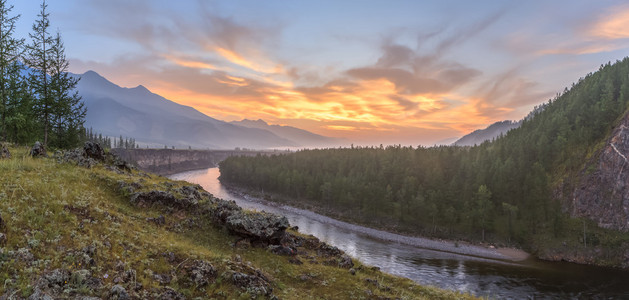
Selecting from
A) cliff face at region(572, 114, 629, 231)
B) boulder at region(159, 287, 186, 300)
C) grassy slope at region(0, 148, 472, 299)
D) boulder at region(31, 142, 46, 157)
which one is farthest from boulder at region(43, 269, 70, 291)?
cliff face at region(572, 114, 629, 231)

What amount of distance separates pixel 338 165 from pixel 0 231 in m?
156

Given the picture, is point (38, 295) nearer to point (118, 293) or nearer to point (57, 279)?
point (57, 279)

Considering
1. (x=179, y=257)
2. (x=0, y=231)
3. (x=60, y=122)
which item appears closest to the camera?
(x=0, y=231)

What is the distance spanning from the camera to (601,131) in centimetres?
10512

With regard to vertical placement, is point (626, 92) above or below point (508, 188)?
above

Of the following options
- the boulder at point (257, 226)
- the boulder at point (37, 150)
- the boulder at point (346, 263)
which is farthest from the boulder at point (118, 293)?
the boulder at point (37, 150)

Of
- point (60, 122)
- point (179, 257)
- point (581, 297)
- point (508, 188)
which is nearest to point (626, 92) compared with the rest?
point (508, 188)

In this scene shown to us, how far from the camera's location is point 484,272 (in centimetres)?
6706

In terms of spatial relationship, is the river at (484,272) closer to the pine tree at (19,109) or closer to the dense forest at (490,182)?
the dense forest at (490,182)

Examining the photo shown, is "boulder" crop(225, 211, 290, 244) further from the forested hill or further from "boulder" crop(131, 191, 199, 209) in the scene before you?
the forested hill

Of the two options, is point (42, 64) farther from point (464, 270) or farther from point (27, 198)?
point (464, 270)

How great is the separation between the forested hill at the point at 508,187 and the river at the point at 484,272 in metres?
13.6

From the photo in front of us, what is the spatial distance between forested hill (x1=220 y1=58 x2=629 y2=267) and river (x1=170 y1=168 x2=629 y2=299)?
13.6 meters

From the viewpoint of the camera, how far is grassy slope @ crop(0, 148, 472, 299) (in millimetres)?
12781
